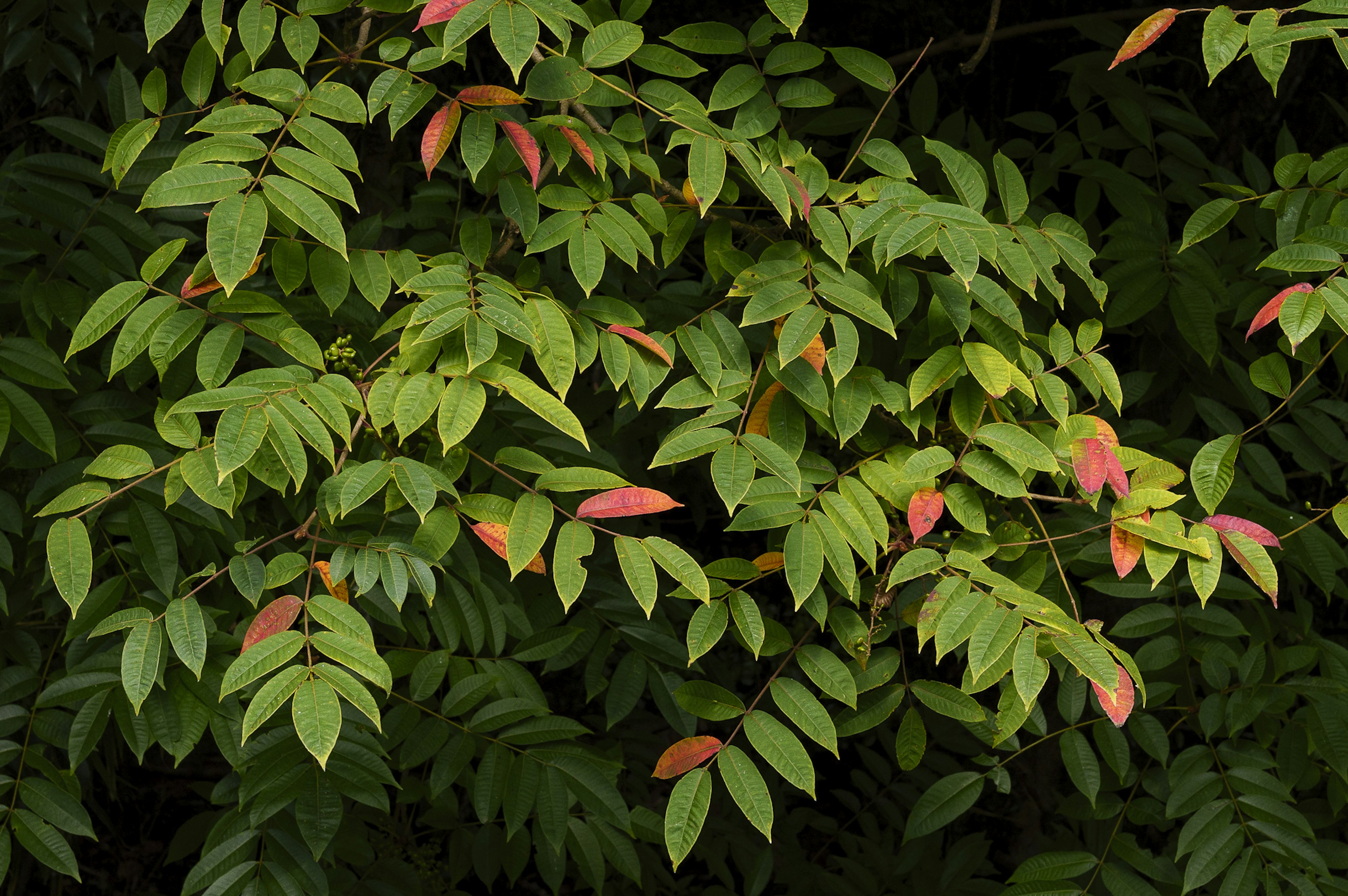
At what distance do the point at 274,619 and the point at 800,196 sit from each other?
93 cm

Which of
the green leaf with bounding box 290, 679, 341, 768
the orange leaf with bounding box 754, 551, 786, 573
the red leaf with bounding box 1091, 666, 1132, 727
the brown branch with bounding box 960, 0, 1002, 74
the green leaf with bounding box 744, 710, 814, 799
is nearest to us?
the green leaf with bounding box 290, 679, 341, 768

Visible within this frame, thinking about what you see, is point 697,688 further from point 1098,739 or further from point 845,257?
point 1098,739

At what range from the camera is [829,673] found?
66.1 inches

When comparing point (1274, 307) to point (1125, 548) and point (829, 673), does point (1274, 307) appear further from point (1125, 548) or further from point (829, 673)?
point (829, 673)

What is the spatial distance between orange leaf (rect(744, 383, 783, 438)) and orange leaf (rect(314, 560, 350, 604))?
2.11ft

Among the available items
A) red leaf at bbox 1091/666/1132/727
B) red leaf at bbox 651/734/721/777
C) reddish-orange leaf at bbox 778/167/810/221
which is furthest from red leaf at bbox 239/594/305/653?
red leaf at bbox 1091/666/1132/727

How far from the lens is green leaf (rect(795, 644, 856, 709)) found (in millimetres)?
1658

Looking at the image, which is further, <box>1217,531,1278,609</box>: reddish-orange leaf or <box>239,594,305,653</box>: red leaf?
<box>1217,531,1278,609</box>: reddish-orange leaf

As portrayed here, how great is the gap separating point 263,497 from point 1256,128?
9.30 feet

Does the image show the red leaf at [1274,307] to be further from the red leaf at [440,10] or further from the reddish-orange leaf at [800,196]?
the red leaf at [440,10]

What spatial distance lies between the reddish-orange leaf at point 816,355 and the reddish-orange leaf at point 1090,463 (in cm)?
39

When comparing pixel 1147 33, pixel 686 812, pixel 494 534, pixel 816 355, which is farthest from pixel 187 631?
pixel 1147 33

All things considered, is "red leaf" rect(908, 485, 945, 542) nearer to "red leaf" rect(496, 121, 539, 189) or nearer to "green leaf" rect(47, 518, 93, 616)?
"red leaf" rect(496, 121, 539, 189)

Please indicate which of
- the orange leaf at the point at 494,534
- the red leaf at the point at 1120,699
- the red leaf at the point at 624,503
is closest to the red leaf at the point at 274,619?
the orange leaf at the point at 494,534
